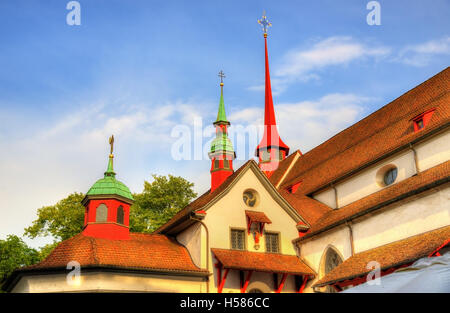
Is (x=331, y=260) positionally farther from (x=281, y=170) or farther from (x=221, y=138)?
(x=281, y=170)

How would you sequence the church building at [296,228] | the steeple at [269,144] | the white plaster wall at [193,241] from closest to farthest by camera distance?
the church building at [296,228]
the white plaster wall at [193,241]
the steeple at [269,144]

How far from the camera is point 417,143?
20.6 meters

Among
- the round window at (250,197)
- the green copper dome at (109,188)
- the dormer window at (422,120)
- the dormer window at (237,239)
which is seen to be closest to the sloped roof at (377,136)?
the dormer window at (422,120)

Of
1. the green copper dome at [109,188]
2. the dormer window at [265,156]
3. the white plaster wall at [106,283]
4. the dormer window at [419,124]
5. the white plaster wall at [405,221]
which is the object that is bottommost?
the white plaster wall at [106,283]

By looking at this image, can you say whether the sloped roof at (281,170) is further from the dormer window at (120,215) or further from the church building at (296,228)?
the dormer window at (120,215)

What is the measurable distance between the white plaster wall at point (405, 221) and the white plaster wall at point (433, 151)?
2.44 m

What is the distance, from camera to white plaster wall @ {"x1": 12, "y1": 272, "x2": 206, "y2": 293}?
1917 cm

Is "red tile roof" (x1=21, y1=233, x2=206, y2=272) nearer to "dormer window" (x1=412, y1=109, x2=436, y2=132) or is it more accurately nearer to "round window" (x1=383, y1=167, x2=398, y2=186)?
"round window" (x1=383, y1=167, x2=398, y2=186)

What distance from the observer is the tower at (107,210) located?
22.4 metres

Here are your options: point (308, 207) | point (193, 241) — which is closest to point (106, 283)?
point (193, 241)

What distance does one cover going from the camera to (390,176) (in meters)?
22.3

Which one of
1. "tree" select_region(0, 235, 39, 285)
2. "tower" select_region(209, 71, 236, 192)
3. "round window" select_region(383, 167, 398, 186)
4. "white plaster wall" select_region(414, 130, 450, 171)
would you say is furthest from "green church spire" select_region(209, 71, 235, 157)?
"tree" select_region(0, 235, 39, 285)

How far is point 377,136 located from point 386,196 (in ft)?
16.3

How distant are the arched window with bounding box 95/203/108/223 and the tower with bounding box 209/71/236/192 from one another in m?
6.41
